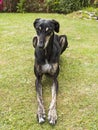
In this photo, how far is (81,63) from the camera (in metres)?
5.79

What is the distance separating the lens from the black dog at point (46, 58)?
12.9 ft

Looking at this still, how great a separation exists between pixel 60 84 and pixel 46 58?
1.87 feet

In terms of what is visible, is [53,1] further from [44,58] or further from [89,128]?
[89,128]

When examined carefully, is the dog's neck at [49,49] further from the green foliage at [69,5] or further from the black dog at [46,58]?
the green foliage at [69,5]

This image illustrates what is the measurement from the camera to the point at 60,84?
489cm

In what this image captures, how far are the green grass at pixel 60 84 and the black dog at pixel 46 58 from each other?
5.6 inches

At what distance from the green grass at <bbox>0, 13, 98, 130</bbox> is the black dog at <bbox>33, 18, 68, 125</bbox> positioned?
143 mm

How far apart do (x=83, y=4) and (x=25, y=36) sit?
398 centimetres

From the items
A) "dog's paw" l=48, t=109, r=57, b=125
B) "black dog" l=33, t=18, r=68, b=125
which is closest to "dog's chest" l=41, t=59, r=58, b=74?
"black dog" l=33, t=18, r=68, b=125

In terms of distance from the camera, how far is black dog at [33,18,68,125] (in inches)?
155

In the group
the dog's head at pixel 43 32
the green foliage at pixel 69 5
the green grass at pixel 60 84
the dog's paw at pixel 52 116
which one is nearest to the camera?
the dog's paw at pixel 52 116

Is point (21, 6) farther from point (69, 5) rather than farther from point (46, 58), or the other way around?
point (46, 58)

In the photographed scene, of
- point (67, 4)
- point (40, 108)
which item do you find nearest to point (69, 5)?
point (67, 4)

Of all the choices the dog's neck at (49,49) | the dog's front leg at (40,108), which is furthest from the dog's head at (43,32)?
the dog's front leg at (40,108)
